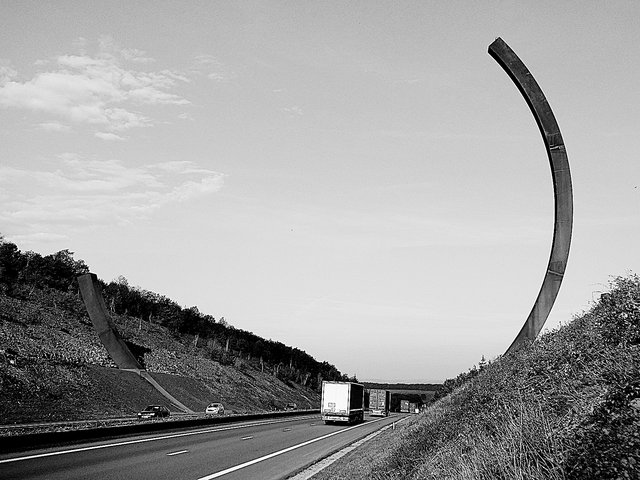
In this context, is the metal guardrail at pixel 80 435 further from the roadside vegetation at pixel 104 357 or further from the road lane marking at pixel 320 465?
the road lane marking at pixel 320 465

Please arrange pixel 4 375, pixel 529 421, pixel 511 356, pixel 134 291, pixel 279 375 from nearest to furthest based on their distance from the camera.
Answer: pixel 529 421 → pixel 511 356 → pixel 4 375 → pixel 279 375 → pixel 134 291

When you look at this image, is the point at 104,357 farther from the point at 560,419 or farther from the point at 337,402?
the point at 560,419

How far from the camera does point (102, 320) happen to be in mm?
59812

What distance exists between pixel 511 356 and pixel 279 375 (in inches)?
4425

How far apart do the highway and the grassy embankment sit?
22.6 feet

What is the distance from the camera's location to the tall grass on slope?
6234 millimetres

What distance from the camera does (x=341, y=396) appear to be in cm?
5181

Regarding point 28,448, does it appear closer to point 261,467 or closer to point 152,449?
point 152,449

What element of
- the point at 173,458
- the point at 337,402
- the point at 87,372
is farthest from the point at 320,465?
the point at 87,372

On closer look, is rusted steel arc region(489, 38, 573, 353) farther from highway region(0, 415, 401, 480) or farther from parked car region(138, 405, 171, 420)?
parked car region(138, 405, 171, 420)

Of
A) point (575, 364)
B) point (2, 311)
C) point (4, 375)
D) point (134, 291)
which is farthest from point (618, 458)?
point (134, 291)

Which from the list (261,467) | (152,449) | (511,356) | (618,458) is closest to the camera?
(618,458)

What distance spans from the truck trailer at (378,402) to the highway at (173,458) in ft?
174

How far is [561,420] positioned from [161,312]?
127 m
